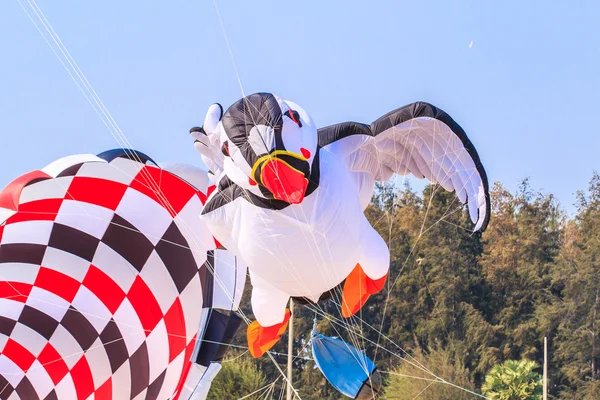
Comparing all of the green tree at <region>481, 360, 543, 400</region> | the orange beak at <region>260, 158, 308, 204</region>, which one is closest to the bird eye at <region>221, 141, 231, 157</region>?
the orange beak at <region>260, 158, 308, 204</region>

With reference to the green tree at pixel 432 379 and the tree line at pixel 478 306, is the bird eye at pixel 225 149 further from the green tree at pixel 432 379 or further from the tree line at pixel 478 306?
the tree line at pixel 478 306

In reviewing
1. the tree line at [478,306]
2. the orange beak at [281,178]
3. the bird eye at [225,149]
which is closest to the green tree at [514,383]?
the tree line at [478,306]

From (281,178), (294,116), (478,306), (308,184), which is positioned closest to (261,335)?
(308,184)

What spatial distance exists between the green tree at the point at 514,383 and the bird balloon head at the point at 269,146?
12.2 meters

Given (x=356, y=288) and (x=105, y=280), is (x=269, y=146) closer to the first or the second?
(x=356, y=288)

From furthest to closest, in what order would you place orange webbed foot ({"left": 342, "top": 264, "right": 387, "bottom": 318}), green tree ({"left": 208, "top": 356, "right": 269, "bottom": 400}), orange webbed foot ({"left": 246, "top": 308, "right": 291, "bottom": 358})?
green tree ({"left": 208, "top": 356, "right": 269, "bottom": 400}) → orange webbed foot ({"left": 246, "top": 308, "right": 291, "bottom": 358}) → orange webbed foot ({"left": 342, "top": 264, "right": 387, "bottom": 318})

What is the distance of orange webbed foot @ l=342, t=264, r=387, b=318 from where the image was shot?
20.9ft

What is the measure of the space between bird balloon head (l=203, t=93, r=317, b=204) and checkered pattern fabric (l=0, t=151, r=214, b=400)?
1612 millimetres

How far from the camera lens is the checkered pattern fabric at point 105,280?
745cm

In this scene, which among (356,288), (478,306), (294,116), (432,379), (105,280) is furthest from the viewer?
(478,306)

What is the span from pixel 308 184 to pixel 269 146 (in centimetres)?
34

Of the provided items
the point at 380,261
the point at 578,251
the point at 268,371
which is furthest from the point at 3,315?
the point at 578,251

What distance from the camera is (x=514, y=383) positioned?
17359 millimetres

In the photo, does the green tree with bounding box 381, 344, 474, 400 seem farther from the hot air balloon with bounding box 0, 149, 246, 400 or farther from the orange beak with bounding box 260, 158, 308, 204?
the orange beak with bounding box 260, 158, 308, 204
